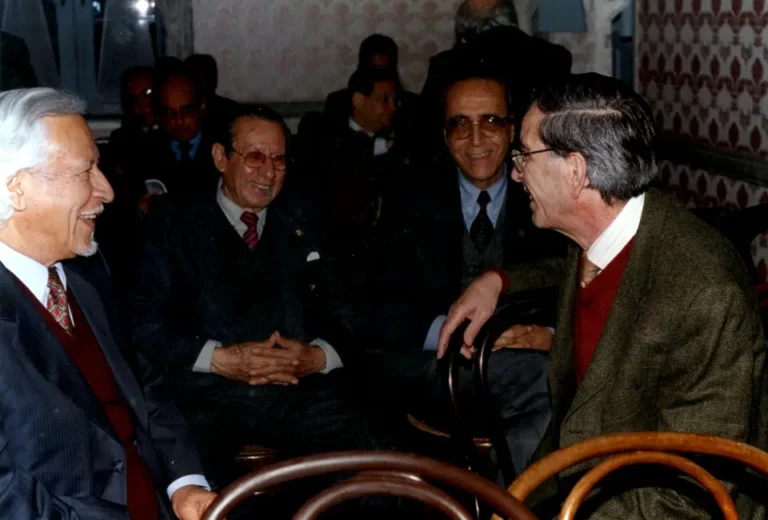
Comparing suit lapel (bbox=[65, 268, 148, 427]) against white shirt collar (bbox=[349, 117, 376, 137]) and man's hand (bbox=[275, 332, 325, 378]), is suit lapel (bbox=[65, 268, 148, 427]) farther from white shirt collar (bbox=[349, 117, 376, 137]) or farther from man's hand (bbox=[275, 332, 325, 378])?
white shirt collar (bbox=[349, 117, 376, 137])

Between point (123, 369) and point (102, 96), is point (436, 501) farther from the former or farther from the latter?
point (102, 96)

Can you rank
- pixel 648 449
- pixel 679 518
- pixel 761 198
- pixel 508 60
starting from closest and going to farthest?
pixel 648 449 → pixel 679 518 → pixel 508 60 → pixel 761 198

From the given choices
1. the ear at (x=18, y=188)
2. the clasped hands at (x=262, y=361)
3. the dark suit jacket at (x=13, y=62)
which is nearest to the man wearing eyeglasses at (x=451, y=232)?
the clasped hands at (x=262, y=361)

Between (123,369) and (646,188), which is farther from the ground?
(646,188)

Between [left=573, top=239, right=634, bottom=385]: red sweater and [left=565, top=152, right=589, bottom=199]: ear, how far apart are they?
0.14m

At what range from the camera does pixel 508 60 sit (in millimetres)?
4145

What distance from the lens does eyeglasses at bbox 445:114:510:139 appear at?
3016mm

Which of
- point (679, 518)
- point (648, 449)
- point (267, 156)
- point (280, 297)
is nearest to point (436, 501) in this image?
point (648, 449)

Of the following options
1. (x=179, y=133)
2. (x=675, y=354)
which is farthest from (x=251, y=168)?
(x=179, y=133)

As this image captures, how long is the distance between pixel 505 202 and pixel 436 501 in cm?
175

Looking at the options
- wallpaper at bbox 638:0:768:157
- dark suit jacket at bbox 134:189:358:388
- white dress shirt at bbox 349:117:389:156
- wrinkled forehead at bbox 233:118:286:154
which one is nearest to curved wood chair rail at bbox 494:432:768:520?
dark suit jacket at bbox 134:189:358:388

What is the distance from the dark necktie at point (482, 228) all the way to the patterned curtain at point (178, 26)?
466 centimetres

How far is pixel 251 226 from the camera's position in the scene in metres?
3.08

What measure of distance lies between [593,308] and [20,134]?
1138 mm
